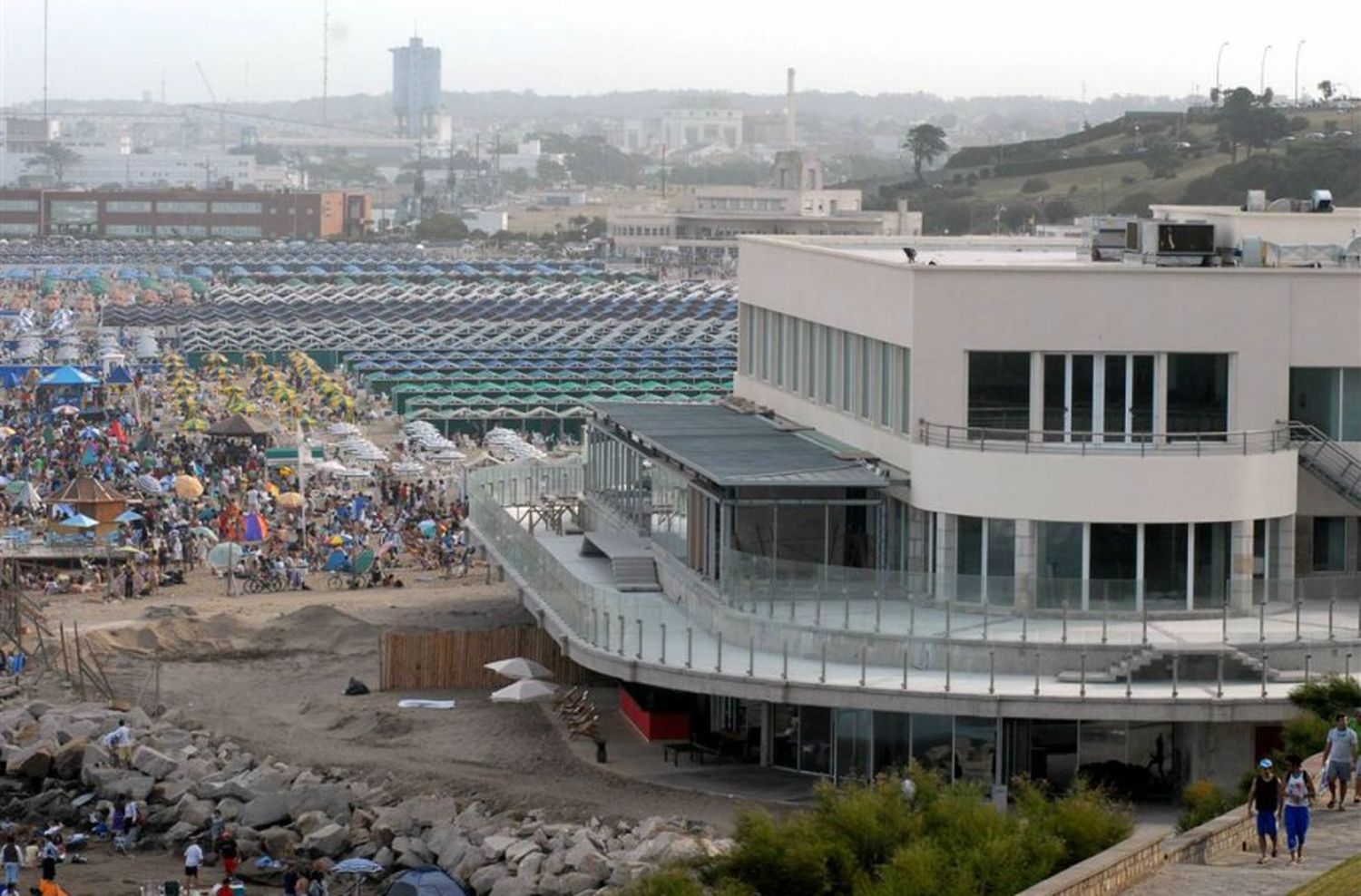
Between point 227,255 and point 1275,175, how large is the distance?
76403 mm

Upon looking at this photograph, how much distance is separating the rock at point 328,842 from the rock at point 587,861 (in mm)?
3405

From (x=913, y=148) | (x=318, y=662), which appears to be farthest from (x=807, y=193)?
(x=318, y=662)

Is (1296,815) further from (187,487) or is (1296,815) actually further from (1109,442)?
(187,487)

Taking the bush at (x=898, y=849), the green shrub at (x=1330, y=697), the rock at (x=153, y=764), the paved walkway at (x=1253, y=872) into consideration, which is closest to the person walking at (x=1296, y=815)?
the paved walkway at (x=1253, y=872)

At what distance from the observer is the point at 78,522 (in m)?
49.4

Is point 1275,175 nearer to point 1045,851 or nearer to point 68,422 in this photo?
point 68,422

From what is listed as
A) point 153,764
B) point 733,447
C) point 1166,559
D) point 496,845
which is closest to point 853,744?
point 496,845

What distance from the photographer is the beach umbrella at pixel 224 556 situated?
159 ft

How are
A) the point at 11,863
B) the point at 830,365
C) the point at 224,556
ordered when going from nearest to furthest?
1. the point at 11,863
2. the point at 830,365
3. the point at 224,556

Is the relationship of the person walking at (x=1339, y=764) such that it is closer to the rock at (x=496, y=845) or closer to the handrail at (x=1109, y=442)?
the handrail at (x=1109, y=442)

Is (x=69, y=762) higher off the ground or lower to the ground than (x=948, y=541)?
lower

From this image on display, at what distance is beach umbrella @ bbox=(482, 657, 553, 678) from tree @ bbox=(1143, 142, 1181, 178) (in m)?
98.4

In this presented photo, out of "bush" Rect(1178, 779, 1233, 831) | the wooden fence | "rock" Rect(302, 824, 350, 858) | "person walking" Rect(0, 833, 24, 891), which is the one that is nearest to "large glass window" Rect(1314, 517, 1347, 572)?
"bush" Rect(1178, 779, 1233, 831)

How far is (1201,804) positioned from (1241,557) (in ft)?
20.1
